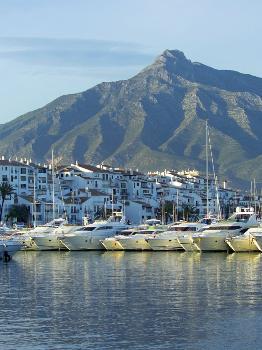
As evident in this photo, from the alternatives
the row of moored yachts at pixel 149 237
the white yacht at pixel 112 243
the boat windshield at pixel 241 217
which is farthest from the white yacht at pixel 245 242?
the white yacht at pixel 112 243

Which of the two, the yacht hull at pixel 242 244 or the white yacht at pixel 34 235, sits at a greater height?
the white yacht at pixel 34 235

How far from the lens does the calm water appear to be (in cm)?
3125

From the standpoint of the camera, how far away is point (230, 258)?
72250mm

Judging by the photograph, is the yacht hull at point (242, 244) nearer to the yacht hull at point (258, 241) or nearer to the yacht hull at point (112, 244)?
the yacht hull at point (258, 241)

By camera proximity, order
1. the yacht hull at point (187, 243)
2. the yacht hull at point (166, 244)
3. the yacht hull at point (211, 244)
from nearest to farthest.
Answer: the yacht hull at point (211, 244)
the yacht hull at point (187, 243)
the yacht hull at point (166, 244)

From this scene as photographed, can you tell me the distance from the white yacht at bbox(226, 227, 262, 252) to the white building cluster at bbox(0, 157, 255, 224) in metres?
59.9

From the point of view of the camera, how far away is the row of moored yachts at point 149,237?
80.0 meters

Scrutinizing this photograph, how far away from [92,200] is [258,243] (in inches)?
3323

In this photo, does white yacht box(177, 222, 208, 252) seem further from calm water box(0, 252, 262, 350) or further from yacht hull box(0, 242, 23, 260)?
calm water box(0, 252, 262, 350)

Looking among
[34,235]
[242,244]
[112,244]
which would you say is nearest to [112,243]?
[112,244]

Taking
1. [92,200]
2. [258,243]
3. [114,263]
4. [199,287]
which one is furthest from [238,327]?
[92,200]

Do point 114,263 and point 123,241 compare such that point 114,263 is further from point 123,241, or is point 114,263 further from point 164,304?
point 164,304

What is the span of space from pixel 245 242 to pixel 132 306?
41572 mm

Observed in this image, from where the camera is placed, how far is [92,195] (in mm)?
163750
